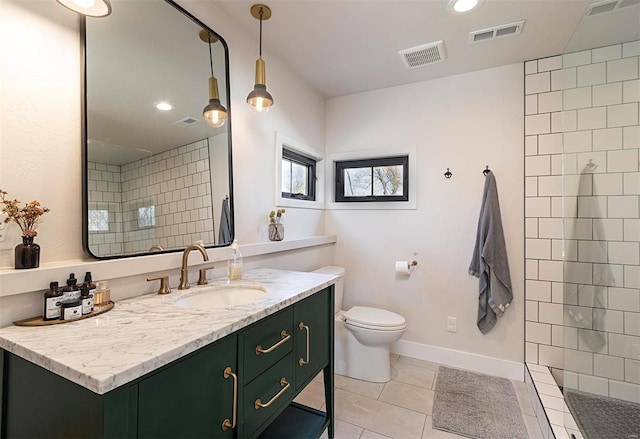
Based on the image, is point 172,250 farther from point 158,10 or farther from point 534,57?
point 534,57

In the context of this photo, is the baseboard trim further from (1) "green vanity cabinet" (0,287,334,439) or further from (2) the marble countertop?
(2) the marble countertop

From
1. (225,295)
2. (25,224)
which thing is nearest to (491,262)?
(225,295)

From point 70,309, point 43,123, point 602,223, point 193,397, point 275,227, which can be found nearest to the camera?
point 193,397

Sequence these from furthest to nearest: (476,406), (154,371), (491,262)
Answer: (491,262) → (476,406) → (154,371)

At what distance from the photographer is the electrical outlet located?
7.90 ft

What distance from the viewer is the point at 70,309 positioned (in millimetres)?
921

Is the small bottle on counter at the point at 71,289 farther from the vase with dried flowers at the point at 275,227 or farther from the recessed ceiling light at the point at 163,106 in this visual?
the vase with dried flowers at the point at 275,227

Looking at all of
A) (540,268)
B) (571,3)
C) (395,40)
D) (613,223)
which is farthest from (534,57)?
(540,268)

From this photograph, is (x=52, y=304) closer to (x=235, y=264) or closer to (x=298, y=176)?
(x=235, y=264)

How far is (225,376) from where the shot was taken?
91cm

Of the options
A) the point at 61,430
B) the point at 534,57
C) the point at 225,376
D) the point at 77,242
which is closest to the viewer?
the point at 61,430

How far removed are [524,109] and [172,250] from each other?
2.61m

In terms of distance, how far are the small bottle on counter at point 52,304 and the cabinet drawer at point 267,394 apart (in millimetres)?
651

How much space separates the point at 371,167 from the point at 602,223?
169 centimetres
